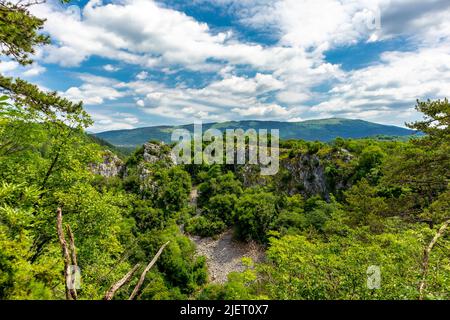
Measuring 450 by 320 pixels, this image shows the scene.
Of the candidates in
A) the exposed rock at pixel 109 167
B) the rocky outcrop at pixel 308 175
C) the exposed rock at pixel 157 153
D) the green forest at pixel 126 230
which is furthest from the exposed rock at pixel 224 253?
the exposed rock at pixel 109 167

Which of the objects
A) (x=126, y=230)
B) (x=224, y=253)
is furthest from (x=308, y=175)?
(x=126, y=230)

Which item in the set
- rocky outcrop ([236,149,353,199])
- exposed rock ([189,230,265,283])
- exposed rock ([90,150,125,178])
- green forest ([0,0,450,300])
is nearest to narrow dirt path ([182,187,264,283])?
exposed rock ([189,230,265,283])

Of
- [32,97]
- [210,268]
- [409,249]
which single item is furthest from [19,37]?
[210,268]

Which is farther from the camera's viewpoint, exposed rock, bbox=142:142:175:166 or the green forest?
exposed rock, bbox=142:142:175:166

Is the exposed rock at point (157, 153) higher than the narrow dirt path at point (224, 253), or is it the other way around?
the exposed rock at point (157, 153)

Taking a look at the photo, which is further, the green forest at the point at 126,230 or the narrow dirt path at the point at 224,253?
the narrow dirt path at the point at 224,253

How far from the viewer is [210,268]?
3225 centimetres

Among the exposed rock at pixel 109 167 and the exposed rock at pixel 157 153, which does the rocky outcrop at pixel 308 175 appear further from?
the exposed rock at pixel 109 167

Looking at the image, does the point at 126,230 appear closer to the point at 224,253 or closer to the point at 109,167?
the point at 224,253

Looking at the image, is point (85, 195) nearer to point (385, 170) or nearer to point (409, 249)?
point (409, 249)

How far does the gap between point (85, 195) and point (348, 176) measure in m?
31.1

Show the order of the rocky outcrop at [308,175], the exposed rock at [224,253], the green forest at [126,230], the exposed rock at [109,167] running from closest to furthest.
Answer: the green forest at [126,230]
the exposed rock at [224,253]
the rocky outcrop at [308,175]
the exposed rock at [109,167]

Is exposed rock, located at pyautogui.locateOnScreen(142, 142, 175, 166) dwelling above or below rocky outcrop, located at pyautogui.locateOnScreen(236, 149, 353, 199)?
above

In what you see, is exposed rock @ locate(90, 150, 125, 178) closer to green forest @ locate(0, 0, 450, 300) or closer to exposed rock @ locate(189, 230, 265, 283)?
exposed rock @ locate(189, 230, 265, 283)
